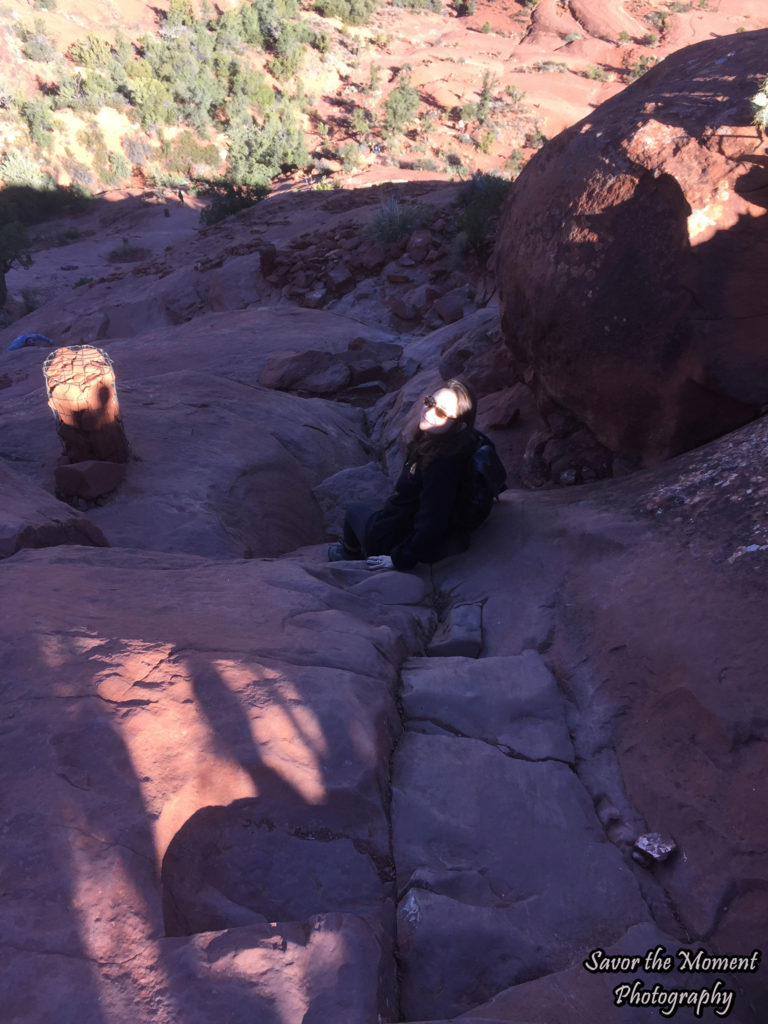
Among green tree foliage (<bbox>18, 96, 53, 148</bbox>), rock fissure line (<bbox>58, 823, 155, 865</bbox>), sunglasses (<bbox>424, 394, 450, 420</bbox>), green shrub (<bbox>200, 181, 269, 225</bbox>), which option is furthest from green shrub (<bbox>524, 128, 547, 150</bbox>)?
rock fissure line (<bbox>58, 823, 155, 865</bbox>)

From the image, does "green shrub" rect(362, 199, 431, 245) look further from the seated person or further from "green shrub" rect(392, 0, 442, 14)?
"green shrub" rect(392, 0, 442, 14)

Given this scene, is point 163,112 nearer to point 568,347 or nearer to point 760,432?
point 568,347

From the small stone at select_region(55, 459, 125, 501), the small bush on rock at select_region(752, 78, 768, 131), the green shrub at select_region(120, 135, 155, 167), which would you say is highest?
the small bush on rock at select_region(752, 78, 768, 131)

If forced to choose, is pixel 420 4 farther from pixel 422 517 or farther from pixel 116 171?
pixel 422 517

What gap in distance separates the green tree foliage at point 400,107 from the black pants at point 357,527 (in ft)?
66.9

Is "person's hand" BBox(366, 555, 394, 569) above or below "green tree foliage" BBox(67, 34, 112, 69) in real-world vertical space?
below

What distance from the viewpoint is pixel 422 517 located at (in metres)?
3.70

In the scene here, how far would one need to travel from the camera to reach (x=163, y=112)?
77.2 feet

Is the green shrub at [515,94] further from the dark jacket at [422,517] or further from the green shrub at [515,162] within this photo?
the dark jacket at [422,517]

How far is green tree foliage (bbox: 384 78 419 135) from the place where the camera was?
21.7m

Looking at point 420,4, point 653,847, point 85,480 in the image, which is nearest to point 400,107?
point 420,4

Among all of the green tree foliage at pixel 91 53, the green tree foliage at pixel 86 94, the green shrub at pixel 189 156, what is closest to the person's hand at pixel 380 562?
the green shrub at pixel 189 156

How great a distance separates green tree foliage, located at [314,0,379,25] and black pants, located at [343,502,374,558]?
3126cm

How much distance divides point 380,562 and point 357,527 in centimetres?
45
